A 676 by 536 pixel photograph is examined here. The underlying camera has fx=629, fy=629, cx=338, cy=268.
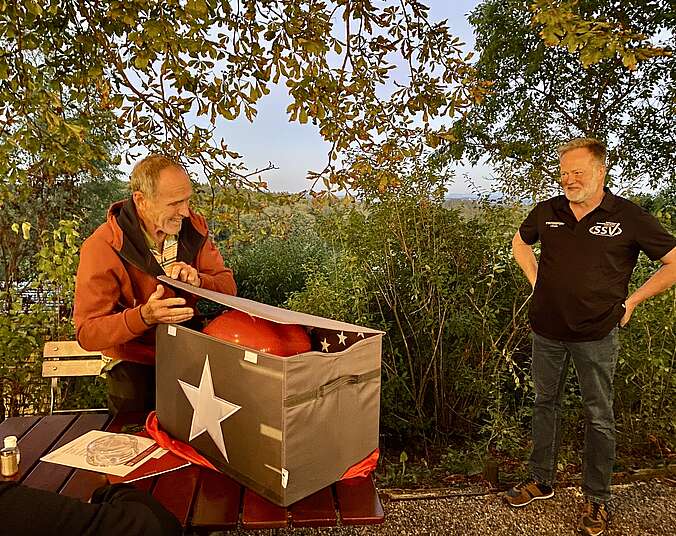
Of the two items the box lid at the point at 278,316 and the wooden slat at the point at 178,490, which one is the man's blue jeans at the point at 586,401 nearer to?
the box lid at the point at 278,316

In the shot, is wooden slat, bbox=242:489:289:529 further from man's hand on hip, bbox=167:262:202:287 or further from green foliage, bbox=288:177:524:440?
green foliage, bbox=288:177:524:440

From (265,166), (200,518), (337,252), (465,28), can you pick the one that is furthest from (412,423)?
(465,28)

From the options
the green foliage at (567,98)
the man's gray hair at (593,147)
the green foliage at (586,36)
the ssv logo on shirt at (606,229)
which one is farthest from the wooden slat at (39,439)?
the green foliage at (567,98)

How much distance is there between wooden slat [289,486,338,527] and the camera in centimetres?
147

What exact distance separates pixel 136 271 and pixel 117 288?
0.10 metres

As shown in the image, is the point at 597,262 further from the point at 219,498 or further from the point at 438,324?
the point at 219,498

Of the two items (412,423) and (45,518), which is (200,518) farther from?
(412,423)

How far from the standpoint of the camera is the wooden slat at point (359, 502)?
1.51 metres

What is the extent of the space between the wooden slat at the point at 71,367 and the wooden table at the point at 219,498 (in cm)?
113

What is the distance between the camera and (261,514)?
148 cm

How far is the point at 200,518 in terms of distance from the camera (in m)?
1.49

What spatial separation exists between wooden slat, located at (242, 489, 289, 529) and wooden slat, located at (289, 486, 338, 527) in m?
0.03

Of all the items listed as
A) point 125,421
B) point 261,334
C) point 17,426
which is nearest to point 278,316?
point 261,334

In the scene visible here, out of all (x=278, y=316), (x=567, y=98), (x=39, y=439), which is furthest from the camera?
(x=567, y=98)
